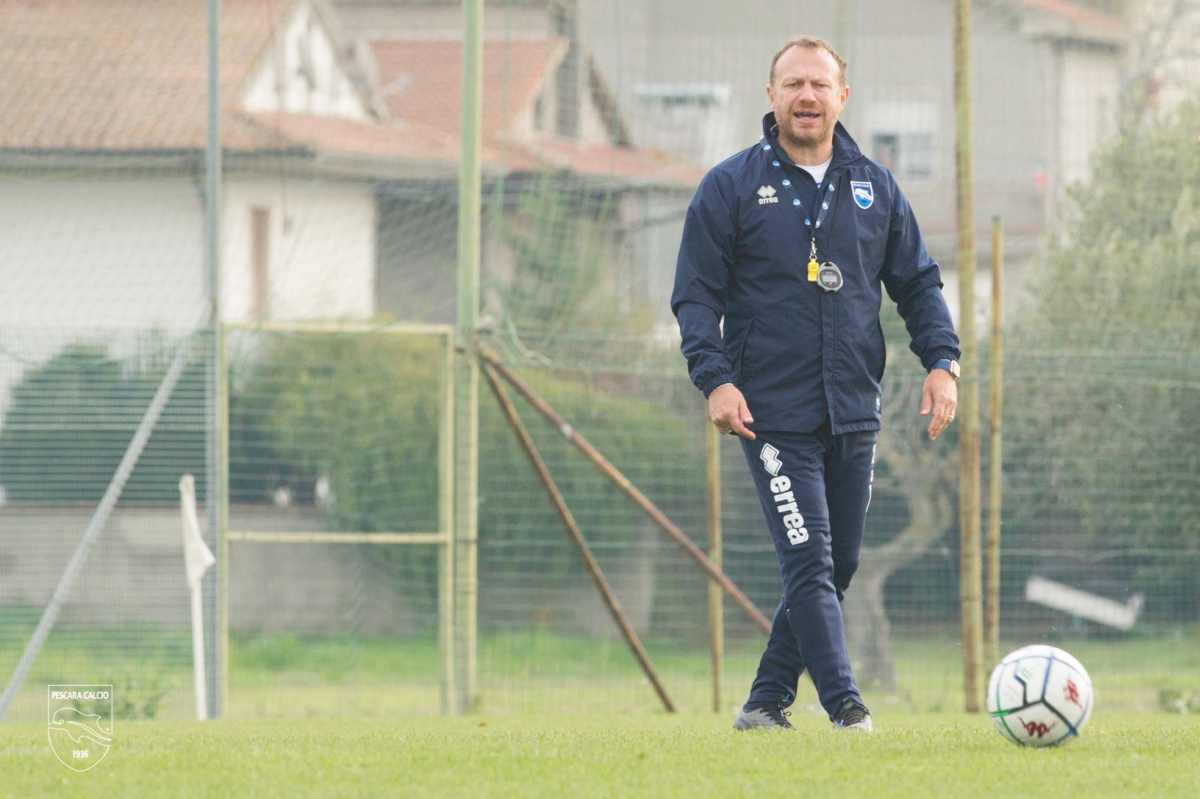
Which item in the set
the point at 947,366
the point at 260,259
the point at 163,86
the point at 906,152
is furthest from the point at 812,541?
the point at 260,259

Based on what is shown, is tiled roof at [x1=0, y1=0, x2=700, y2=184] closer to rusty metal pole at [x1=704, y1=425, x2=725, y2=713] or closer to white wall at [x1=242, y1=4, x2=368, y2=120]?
white wall at [x1=242, y1=4, x2=368, y2=120]

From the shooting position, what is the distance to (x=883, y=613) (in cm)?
1284

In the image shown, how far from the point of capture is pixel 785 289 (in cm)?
647

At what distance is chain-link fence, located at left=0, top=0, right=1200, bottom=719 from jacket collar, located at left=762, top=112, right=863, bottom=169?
5245mm

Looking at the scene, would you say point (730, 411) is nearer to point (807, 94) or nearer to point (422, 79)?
point (807, 94)

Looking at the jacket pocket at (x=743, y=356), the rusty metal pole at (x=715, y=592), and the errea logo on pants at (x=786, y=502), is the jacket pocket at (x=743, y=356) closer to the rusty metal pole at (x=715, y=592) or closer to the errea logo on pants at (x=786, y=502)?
the errea logo on pants at (x=786, y=502)

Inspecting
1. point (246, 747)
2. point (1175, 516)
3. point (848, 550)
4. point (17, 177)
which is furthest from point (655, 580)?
point (246, 747)

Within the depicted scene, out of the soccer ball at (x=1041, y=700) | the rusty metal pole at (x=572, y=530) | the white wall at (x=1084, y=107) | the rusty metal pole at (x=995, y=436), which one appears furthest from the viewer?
the white wall at (x=1084, y=107)

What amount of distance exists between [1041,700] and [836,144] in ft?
6.41

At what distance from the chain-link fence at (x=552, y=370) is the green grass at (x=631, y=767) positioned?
593 cm

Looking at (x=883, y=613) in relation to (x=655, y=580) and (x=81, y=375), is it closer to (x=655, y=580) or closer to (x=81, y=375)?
(x=655, y=580)

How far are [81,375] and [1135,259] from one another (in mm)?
6718

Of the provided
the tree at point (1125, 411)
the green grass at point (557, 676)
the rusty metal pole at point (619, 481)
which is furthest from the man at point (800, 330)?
the tree at point (1125, 411)

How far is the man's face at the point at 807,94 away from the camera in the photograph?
641cm
